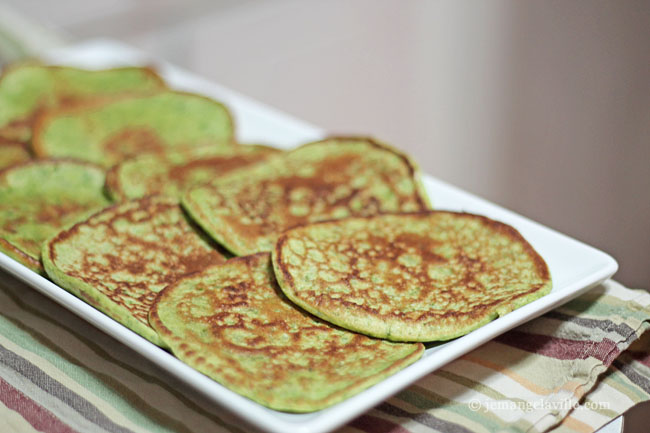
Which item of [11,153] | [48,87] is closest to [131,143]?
[11,153]

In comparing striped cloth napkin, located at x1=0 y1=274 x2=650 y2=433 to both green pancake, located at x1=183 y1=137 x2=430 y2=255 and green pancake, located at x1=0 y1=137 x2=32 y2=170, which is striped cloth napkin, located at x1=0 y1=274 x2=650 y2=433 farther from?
green pancake, located at x1=0 y1=137 x2=32 y2=170

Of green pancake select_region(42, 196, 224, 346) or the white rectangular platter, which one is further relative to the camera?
green pancake select_region(42, 196, 224, 346)

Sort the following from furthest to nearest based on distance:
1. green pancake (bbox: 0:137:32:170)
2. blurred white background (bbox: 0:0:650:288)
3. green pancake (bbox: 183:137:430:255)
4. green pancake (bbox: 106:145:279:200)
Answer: blurred white background (bbox: 0:0:650:288) → green pancake (bbox: 0:137:32:170) → green pancake (bbox: 106:145:279:200) → green pancake (bbox: 183:137:430:255)

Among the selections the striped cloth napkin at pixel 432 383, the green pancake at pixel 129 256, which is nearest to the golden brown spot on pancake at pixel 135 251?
the green pancake at pixel 129 256

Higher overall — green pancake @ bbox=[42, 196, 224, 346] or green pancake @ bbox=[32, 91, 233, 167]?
green pancake @ bbox=[32, 91, 233, 167]

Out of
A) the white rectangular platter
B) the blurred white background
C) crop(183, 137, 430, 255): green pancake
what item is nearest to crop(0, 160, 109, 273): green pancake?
the white rectangular platter

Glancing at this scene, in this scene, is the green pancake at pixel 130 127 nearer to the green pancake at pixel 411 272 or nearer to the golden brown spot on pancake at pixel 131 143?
the golden brown spot on pancake at pixel 131 143
